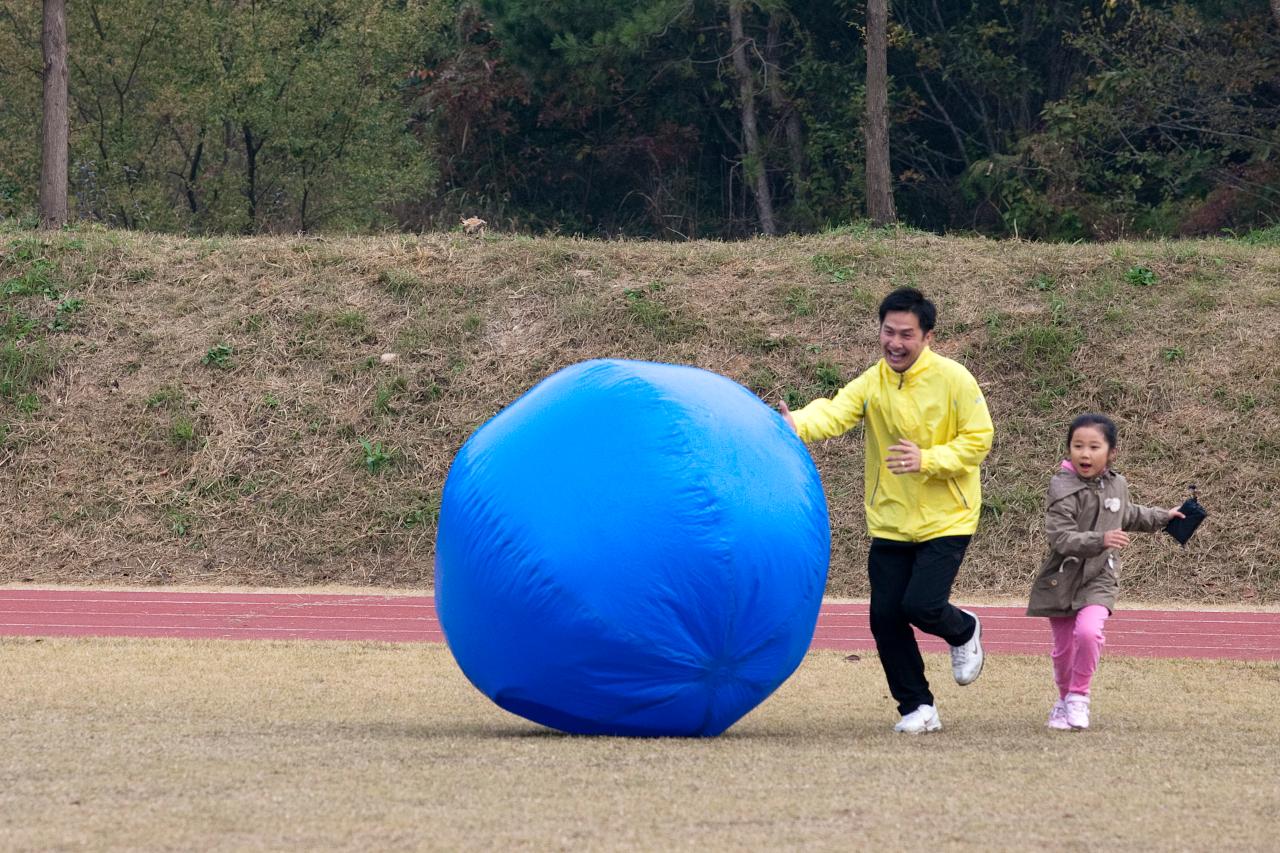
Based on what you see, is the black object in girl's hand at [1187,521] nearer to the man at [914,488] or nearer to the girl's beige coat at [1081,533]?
the girl's beige coat at [1081,533]

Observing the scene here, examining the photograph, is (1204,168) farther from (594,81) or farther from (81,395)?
(81,395)

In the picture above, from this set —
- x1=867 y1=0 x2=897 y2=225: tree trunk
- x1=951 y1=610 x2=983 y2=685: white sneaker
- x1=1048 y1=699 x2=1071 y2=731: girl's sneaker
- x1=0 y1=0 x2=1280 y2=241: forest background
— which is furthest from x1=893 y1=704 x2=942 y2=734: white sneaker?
x1=0 y1=0 x2=1280 y2=241: forest background

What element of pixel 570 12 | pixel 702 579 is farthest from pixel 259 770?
pixel 570 12

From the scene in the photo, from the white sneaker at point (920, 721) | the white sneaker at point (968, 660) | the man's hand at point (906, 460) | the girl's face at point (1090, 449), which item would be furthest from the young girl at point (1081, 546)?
the man's hand at point (906, 460)

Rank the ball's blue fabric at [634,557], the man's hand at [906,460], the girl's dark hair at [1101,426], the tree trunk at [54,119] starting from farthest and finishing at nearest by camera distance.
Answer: the tree trunk at [54,119] < the girl's dark hair at [1101,426] < the man's hand at [906,460] < the ball's blue fabric at [634,557]

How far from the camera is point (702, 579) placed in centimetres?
594

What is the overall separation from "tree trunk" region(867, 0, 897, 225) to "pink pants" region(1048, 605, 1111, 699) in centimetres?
1578

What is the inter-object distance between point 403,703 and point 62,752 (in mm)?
2067

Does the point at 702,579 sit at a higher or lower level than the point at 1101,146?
lower

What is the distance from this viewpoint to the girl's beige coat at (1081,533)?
6957 millimetres

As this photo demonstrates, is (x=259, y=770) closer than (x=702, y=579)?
Yes

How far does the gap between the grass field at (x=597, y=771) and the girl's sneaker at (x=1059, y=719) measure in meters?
0.10

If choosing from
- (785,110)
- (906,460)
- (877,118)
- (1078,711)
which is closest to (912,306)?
(906,460)

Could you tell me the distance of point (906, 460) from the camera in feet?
21.5
